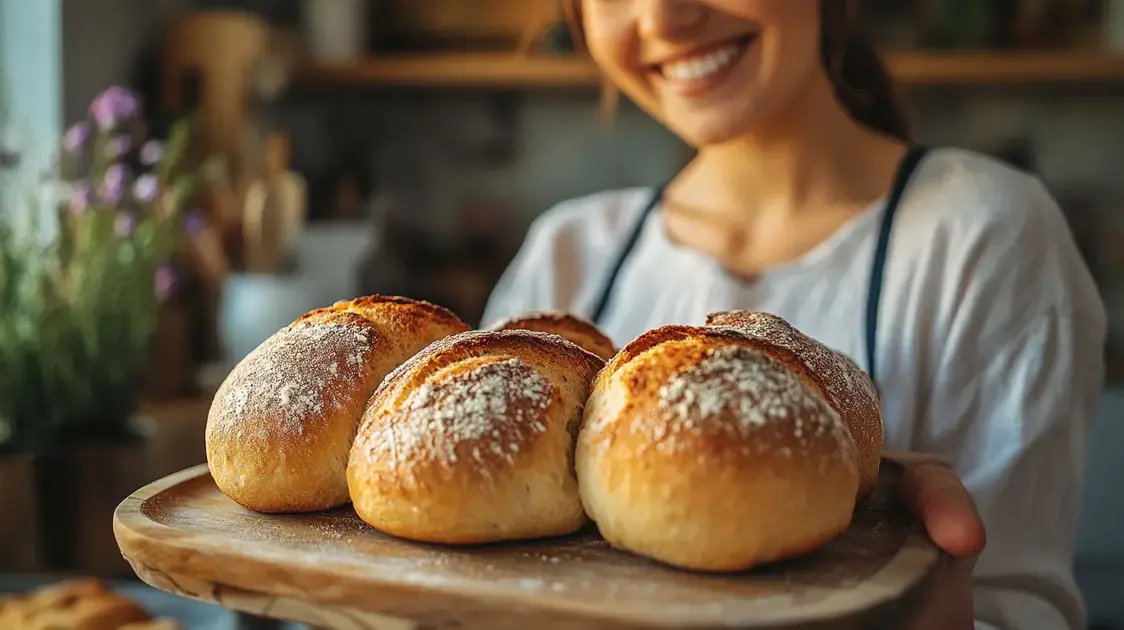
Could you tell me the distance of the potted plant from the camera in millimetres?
1269

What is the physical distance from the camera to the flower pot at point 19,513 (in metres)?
1.24

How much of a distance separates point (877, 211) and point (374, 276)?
1.44 metres

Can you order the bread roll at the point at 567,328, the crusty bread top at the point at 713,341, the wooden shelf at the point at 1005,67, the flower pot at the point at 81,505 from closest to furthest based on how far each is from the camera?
the crusty bread top at the point at 713,341 → the bread roll at the point at 567,328 → the flower pot at the point at 81,505 → the wooden shelf at the point at 1005,67

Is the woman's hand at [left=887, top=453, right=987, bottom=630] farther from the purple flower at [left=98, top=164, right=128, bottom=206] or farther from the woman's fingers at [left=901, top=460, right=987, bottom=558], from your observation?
the purple flower at [left=98, top=164, right=128, bottom=206]

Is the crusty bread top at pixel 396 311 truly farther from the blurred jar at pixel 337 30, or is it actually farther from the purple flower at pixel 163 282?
the blurred jar at pixel 337 30

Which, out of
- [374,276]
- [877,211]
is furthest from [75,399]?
[877,211]

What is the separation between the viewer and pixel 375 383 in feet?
1.88

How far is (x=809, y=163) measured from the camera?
1047 mm

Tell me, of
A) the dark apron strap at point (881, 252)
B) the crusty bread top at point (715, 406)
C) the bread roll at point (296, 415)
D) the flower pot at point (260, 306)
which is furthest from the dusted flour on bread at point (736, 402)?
the flower pot at point (260, 306)

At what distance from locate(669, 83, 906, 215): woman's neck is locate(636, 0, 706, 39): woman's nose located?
208 millimetres

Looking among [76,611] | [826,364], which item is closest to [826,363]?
[826,364]

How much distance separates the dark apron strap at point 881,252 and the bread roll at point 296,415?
0.54 m

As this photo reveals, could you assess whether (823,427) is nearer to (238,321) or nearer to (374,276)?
(238,321)

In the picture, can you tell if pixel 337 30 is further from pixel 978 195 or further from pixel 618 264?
pixel 978 195
